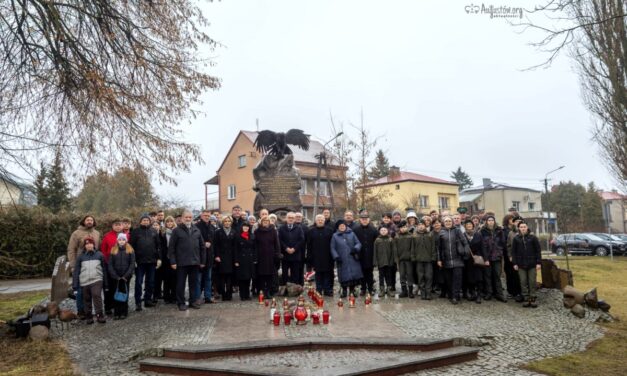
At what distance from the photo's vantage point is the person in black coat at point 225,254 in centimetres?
1054

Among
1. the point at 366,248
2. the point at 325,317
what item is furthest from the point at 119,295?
the point at 366,248

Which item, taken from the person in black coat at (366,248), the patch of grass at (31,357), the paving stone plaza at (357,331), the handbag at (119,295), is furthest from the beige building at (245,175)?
the patch of grass at (31,357)

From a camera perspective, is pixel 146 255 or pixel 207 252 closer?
pixel 146 255

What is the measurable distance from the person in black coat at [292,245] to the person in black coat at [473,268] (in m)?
3.66

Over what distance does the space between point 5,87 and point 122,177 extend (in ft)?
7.83

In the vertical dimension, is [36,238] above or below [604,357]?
above

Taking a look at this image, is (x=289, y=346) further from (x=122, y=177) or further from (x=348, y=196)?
(x=348, y=196)

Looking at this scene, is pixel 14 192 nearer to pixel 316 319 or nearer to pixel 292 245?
pixel 316 319

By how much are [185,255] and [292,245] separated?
2508 millimetres

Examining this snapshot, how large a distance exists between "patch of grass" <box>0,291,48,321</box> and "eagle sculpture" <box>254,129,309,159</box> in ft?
24.4

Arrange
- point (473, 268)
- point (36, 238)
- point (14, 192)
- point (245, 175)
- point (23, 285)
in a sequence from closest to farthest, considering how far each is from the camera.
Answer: point (14, 192)
point (473, 268)
point (23, 285)
point (36, 238)
point (245, 175)

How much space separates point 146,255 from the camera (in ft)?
31.9

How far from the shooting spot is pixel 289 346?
670cm

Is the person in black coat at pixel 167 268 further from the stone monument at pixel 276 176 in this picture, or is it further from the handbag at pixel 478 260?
the handbag at pixel 478 260
